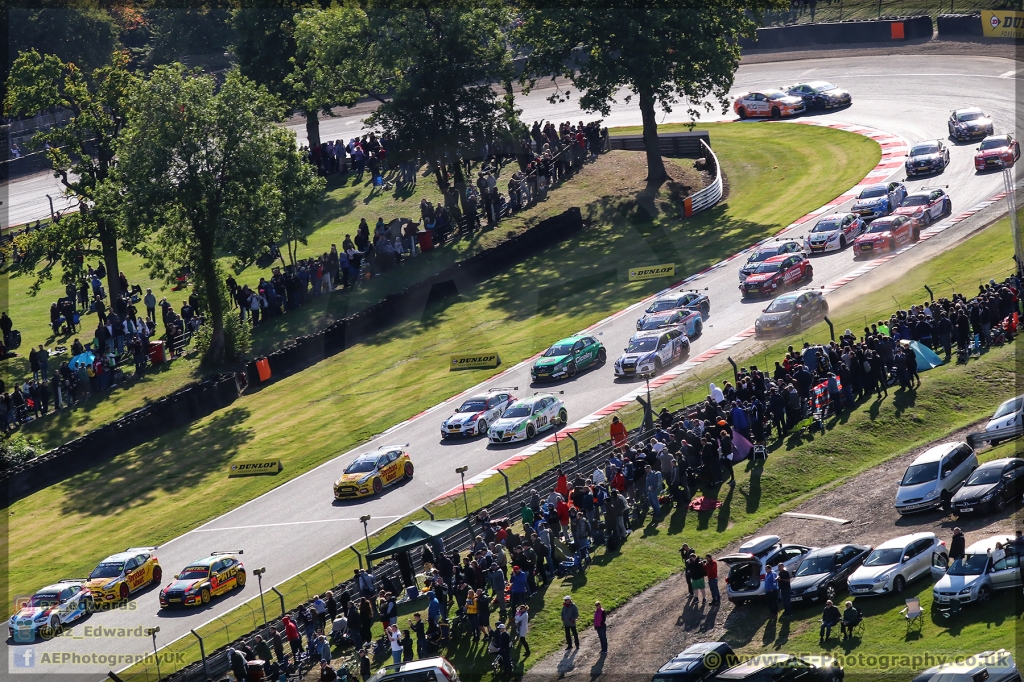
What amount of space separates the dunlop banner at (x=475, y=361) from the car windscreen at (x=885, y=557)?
2298cm

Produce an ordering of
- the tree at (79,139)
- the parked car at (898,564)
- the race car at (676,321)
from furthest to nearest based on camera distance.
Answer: the tree at (79,139) < the race car at (676,321) < the parked car at (898,564)

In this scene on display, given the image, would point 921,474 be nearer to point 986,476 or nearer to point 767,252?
point 986,476

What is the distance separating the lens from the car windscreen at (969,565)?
961 inches

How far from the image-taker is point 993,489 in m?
28.2

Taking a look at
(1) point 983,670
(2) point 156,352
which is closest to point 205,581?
(2) point 156,352

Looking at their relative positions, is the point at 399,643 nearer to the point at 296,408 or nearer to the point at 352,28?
the point at 296,408

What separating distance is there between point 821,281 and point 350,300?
19.6 metres

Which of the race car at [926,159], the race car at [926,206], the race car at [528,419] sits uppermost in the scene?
the race car at [926,159]

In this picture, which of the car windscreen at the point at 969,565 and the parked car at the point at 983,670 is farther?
the car windscreen at the point at 969,565

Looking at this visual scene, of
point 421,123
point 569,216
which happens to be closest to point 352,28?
point 421,123

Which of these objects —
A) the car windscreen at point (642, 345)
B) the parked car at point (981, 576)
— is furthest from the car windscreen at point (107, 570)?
the parked car at point (981, 576)

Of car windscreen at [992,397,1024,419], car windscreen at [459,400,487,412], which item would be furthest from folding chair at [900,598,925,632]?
car windscreen at [459,400,487,412]

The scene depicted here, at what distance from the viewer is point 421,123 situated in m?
60.9

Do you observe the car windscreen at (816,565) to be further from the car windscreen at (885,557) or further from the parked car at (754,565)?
the car windscreen at (885,557)
